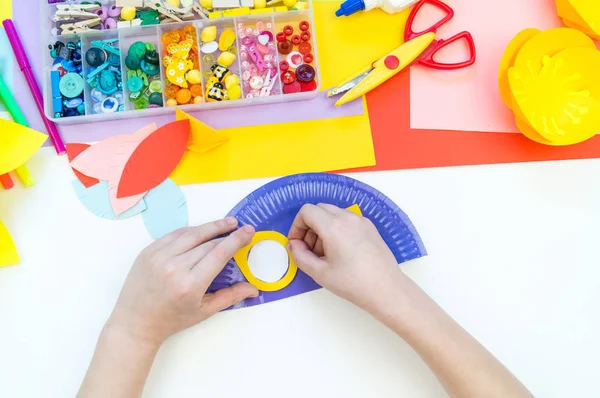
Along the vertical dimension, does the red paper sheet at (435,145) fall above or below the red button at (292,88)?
below

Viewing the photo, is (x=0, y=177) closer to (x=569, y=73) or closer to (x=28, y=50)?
(x=28, y=50)

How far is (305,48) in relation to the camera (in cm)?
71

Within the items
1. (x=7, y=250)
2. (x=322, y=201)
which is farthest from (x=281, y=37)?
(x=7, y=250)

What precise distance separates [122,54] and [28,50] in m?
0.14

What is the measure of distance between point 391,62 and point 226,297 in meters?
0.39

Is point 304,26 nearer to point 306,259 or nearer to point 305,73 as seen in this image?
point 305,73

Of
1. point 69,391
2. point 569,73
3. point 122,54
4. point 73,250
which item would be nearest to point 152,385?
point 69,391

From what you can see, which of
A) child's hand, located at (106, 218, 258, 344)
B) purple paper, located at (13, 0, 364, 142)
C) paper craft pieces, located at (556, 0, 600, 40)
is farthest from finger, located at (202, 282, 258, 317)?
paper craft pieces, located at (556, 0, 600, 40)

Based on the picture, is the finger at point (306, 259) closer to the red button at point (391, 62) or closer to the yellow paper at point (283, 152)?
the yellow paper at point (283, 152)

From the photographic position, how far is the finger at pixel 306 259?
0.58 meters

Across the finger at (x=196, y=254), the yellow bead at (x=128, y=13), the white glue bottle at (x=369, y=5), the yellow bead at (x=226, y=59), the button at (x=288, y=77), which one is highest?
the yellow bead at (x=128, y=13)

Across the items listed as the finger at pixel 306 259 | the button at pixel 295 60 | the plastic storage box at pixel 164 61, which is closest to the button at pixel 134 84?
the plastic storage box at pixel 164 61

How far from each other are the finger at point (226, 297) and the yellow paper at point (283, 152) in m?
0.15

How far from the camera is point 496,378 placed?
544mm
